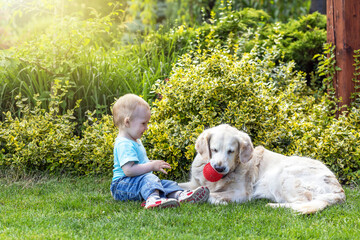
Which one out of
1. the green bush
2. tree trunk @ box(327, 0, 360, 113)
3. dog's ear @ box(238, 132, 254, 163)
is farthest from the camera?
tree trunk @ box(327, 0, 360, 113)

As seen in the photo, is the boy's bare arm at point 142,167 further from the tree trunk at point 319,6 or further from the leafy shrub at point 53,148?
the tree trunk at point 319,6

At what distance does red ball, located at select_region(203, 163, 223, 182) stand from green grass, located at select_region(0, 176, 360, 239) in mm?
302

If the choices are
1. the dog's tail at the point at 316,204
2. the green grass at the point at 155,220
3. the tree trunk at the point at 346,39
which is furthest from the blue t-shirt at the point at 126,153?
the tree trunk at the point at 346,39

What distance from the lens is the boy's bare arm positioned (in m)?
3.64

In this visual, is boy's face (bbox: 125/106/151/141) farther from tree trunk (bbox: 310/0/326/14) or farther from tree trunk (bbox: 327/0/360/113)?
tree trunk (bbox: 310/0/326/14)

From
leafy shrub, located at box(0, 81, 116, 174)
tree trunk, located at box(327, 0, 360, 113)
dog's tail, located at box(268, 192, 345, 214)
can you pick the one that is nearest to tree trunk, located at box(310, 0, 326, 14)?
tree trunk, located at box(327, 0, 360, 113)

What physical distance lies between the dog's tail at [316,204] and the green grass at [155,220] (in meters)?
0.05

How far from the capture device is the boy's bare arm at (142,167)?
11.9ft

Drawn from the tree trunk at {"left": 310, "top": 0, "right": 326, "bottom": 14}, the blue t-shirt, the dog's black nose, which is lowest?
the dog's black nose

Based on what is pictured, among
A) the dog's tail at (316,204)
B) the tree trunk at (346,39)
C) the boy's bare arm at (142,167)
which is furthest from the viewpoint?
the tree trunk at (346,39)

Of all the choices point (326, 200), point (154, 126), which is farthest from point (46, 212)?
point (326, 200)

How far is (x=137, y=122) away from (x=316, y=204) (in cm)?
169

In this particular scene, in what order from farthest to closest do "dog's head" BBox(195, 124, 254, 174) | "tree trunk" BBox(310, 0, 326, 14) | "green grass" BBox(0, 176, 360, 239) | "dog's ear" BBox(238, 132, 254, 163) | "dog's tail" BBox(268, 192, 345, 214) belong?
1. "tree trunk" BBox(310, 0, 326, 14)
2. "dog's ear" BBox(238, 132, 254, 163)
3. "dog's head" BBox(195, 124, 254, 174)
4. "dog's tail" BBox(268, 192, 345, 214)
5. "green grass" BBox(0, 176, 360, 239)

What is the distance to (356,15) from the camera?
5.58 m
